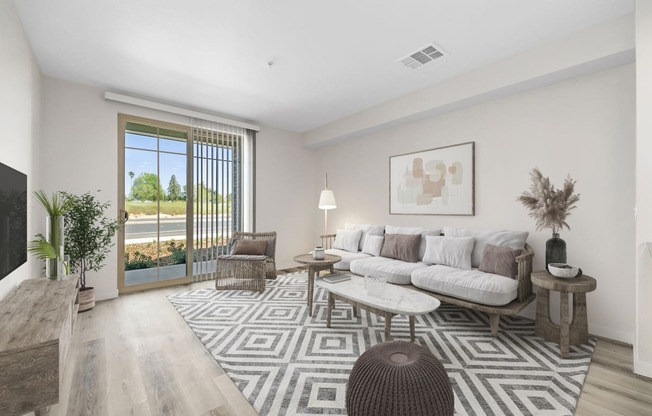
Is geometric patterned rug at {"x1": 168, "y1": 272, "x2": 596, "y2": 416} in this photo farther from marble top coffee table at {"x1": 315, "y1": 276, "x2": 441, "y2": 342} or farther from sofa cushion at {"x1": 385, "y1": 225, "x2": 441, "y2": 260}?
sofa cushion at {"x1": 385, "y1": 225, "x2": 441, "y2": 260}

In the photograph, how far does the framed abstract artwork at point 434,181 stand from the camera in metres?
3.62

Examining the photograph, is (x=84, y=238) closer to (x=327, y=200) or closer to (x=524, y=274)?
(x=327, y=200)

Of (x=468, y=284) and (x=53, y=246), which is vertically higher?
(x=53, y=246)

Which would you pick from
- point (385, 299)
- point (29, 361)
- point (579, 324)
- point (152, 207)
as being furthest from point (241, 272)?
point (579, 324)

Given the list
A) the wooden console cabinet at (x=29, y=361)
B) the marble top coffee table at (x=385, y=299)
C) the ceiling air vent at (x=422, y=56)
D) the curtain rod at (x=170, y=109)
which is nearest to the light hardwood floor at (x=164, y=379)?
the wooden console cabinet at (x=29, y=361)

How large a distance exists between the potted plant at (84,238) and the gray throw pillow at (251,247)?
5.12ft

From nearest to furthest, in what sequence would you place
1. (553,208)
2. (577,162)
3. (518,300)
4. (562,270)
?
(562,270) < (553,208) < (518,300) < (577,162)

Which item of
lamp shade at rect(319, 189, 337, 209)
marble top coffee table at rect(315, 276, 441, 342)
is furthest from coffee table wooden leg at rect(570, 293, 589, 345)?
lamp shade at rect(319, 189, 337, 209)

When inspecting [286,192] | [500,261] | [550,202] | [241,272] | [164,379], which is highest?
[286,192]

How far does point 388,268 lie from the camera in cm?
339

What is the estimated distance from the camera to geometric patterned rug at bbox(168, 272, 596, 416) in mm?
1739

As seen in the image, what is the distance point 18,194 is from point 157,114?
7.75 feet

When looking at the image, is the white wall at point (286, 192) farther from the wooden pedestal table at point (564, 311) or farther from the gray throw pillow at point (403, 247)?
the wooden pedestal table at point (564, 311)

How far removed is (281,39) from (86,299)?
361cm
